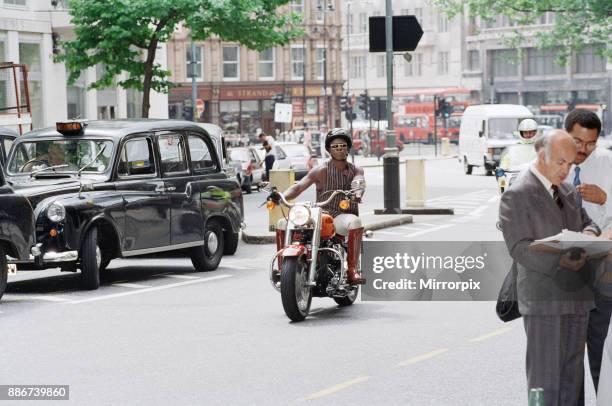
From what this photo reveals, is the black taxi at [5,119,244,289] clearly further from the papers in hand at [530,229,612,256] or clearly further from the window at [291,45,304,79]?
the window at [291,45,304,79]

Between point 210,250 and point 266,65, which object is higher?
point 266,65

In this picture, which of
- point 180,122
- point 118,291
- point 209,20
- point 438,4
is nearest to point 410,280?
point 118,291

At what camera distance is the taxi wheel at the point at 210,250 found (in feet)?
56.2

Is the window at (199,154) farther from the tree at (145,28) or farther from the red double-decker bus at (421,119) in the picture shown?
the red double-decker bus at (421,119)

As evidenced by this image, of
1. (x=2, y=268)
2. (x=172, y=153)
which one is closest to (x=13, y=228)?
(x=2, y=268)

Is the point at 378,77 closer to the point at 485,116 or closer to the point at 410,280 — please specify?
the point at 485,116

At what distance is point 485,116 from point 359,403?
139 feet

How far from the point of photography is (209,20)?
3672cm

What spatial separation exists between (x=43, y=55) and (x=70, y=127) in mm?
24272

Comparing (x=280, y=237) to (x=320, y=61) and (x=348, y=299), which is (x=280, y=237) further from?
(x=320, y=61)

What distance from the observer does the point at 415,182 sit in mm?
27859

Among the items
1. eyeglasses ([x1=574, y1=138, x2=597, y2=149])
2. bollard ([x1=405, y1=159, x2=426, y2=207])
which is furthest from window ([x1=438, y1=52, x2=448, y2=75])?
eyeglasses ([x1=574, y1=138, x2=597, y2=149])

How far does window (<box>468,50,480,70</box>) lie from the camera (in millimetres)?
112062

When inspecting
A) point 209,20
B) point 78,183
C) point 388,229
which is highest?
point 209,20
